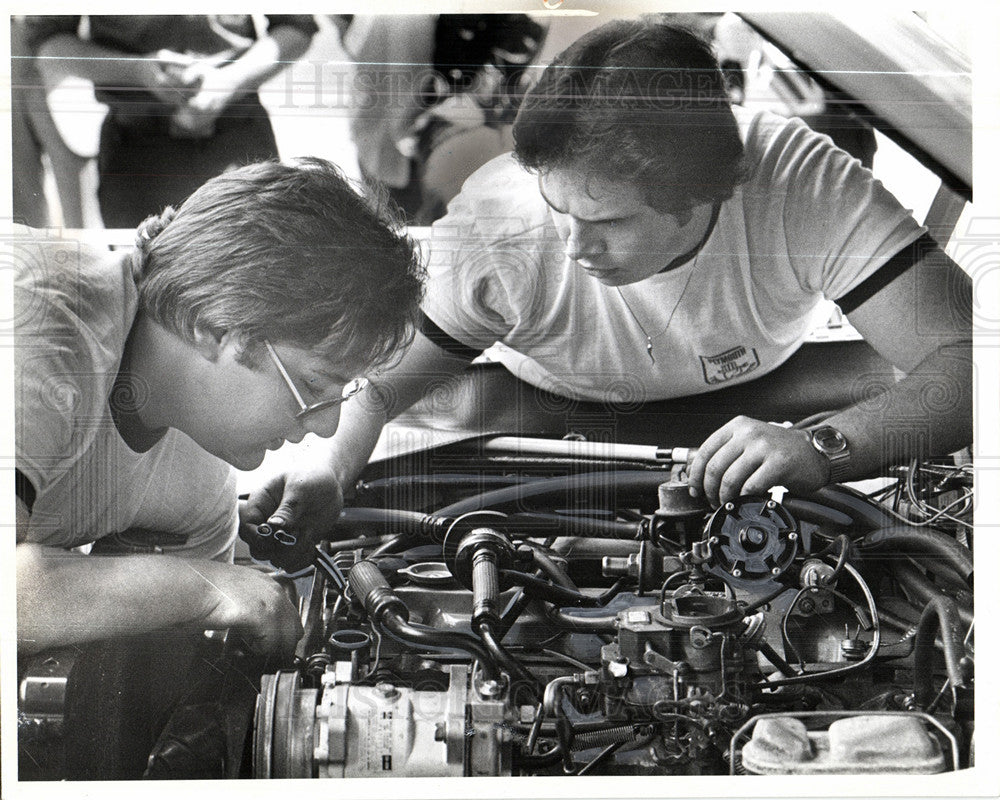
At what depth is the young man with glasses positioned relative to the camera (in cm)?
250

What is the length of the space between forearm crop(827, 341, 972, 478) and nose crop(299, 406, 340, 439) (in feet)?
4.79

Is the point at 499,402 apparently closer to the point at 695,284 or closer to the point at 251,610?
the point at 695,284

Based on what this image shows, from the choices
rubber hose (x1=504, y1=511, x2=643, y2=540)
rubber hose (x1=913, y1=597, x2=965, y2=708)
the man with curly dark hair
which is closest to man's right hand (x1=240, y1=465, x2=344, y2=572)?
the man with curly dark hair

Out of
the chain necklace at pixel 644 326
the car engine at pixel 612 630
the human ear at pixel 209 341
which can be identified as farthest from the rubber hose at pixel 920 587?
the human ear at pixel 209 341

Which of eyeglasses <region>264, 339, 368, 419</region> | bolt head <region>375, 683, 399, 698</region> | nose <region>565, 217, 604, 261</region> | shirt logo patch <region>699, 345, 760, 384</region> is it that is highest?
nose <region>565, 217, 604, 261</region>

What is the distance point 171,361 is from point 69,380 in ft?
0.98

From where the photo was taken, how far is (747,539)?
2.53 m

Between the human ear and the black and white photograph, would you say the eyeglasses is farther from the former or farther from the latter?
the human ear

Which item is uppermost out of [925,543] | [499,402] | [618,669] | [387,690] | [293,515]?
[499,402]

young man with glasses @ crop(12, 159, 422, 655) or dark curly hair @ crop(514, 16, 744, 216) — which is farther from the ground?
dark curly hair @ crop(514, 16, 744, 216)

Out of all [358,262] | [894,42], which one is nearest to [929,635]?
[894,42]

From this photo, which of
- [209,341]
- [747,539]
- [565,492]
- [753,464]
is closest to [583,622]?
[565,492]

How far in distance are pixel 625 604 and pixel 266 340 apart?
131 cm

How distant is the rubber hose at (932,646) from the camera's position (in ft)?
8.28
